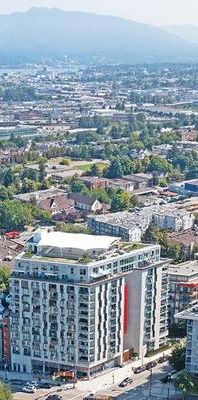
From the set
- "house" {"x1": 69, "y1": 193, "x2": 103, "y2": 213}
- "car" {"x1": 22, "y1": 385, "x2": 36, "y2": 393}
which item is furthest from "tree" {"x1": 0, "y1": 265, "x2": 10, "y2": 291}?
"house" {"x1": 69, "y1": 193, "x2": 103, "y2": 213}

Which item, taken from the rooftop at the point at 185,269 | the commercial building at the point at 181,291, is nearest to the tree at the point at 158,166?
the rooftop at the point at 185,269

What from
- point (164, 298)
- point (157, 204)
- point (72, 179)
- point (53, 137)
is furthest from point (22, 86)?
point (164, 298)

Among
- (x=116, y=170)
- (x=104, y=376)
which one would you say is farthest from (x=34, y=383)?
(x=116, y=170)

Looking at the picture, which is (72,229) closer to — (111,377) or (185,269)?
(185,269)

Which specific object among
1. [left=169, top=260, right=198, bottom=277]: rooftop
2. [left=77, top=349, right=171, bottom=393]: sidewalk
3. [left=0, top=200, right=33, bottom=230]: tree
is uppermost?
[left=169, top=260, right=198, bottom=277]: rooftop

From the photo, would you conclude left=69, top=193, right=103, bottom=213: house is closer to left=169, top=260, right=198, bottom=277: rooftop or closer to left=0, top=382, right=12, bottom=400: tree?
left=169, top=260, right=198, bottom=277: rooftop

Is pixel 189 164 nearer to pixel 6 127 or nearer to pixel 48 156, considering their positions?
pixel 48 156
